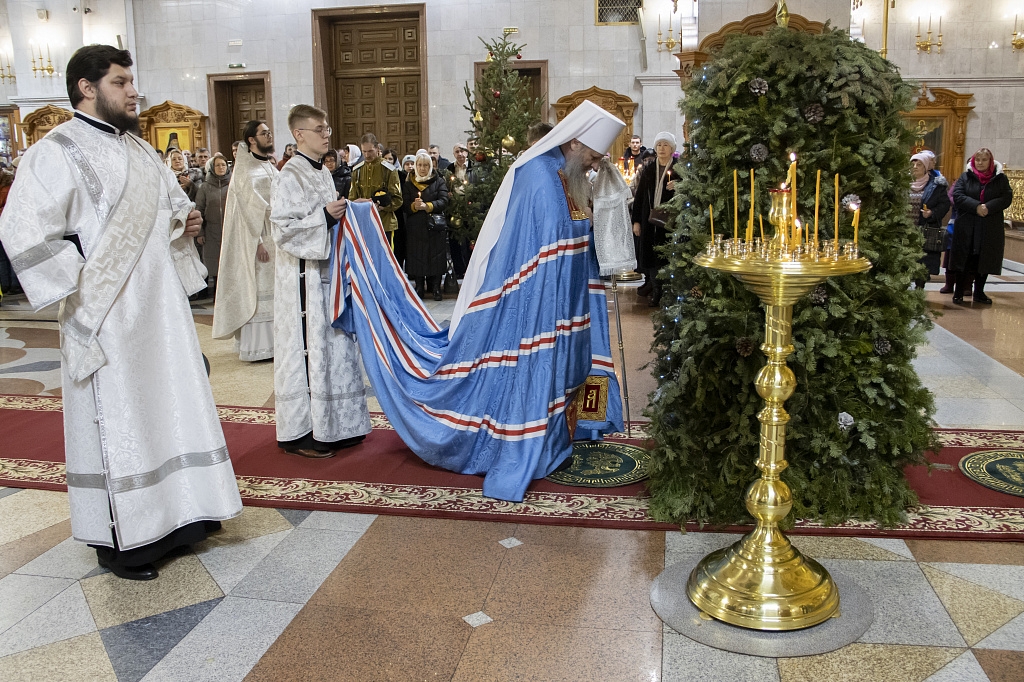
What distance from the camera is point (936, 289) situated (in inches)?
419

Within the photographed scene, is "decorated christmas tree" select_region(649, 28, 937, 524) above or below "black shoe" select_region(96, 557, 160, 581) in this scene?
above

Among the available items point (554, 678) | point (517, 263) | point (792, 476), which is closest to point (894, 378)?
point (792, 476)

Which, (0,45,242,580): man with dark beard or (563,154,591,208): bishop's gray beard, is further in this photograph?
(563,154,591,208): bishop's gray beard

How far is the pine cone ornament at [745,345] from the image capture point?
12.0 feet

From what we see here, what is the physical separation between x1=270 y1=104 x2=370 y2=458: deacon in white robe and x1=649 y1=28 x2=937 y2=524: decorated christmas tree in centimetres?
180

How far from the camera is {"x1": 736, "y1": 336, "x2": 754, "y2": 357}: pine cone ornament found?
3.66 m

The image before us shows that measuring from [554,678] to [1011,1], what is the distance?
17.4 meters

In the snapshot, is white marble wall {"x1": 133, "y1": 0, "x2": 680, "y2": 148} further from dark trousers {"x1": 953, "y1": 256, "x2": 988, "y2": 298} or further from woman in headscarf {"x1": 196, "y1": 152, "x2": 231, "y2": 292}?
dark trousers {"x1": 953, "y1": 256, "x2": 988, "y2": 298}

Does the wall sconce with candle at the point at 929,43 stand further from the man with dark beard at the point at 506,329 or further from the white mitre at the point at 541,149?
the white mitre at the point at 541,149

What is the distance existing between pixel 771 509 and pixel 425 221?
24.9ft

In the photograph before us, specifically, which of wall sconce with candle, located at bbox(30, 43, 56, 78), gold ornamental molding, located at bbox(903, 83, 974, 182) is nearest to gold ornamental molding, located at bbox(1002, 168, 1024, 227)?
gold ornamental molding, located at bbox(903, 83, 974, 182)

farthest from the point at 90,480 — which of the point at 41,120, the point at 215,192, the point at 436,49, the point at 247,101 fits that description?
the point at 41,120

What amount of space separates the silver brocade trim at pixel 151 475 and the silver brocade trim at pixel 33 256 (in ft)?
2.68

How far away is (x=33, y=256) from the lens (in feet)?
10.3
